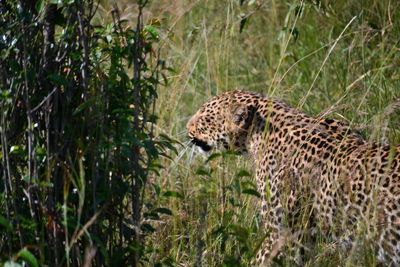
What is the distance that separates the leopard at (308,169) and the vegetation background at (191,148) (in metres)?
0.14

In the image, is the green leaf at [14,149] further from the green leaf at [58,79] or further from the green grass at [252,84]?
the green grass at [252,84]

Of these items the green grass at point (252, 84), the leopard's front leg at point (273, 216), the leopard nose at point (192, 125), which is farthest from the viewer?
the leopard nose at point (192, 125)

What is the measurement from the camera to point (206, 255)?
4590 millimetres

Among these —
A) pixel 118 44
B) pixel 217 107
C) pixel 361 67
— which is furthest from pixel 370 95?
pixel 118 44

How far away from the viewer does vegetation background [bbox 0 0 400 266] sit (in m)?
3.84

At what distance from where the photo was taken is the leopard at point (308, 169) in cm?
454

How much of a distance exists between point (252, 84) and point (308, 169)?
295 centimetres

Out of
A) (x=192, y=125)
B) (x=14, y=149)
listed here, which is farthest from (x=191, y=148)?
(x=14, y=149)

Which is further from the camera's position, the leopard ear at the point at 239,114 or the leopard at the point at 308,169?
the leopard ear at the point at 239,114

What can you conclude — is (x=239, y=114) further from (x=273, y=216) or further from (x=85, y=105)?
(x=85, y=105)

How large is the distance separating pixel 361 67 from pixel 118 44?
352cm

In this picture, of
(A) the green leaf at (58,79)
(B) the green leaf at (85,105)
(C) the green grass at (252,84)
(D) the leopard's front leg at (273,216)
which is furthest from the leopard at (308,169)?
(A) the green leaf at (58,79)

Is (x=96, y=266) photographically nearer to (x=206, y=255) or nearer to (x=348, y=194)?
(x=206, y=255)

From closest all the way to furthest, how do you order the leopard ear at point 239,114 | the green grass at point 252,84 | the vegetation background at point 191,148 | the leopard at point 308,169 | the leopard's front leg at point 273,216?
the vegetation background at point 191,148
the leopard at point 308,169
the green grass at point 252,84
the leopard's front leg at point 273,216
the leopard ear at point 239,114
